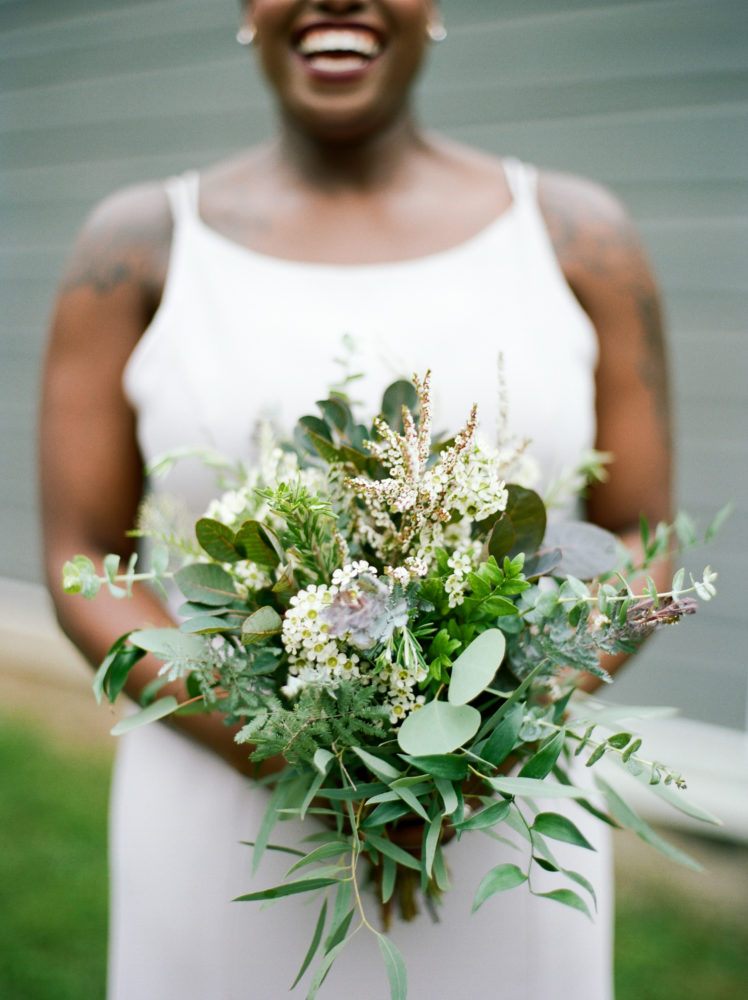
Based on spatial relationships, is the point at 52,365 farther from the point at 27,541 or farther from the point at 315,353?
the point at 27,541

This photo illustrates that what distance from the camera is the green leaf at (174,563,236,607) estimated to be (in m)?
1.06

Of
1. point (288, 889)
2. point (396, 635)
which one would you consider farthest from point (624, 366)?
point (288, 889)

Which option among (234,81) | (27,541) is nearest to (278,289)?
(234,81)

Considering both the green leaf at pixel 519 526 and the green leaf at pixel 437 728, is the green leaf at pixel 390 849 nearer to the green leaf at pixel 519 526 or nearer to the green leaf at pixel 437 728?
the green leaf at pixel 437 728

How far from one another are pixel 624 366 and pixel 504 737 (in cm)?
87

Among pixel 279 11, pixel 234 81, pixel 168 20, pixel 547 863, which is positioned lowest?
pixel 547 863

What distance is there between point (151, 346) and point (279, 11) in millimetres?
588

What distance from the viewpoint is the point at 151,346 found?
158cm

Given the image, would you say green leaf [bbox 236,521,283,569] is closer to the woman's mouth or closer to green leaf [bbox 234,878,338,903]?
green leaf [bbox 234,878,338,903]

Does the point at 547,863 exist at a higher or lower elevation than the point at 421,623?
lower

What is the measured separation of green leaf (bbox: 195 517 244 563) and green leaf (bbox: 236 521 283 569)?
0.04 ft

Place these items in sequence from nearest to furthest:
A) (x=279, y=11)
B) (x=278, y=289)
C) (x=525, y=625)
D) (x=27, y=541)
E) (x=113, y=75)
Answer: (x=525, y=625), (x=279, y=11), (x=278, y=289), (x=113, y=75), (x=27, y=541)

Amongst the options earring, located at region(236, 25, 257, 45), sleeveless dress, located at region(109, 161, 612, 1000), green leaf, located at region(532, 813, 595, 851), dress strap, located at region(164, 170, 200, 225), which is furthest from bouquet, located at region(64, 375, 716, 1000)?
earring, located at region(236, 25, 257, 45)

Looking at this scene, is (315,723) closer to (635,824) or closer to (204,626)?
(204,626)
